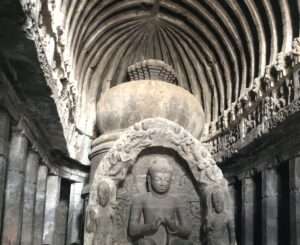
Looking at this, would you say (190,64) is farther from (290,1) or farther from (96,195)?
(96,195)

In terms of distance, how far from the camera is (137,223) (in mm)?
8500

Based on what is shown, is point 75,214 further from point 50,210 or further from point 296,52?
point 296,52

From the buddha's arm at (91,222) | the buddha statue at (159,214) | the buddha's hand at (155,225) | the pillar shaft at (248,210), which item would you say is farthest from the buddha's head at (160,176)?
the pillar shaft at (248,210)

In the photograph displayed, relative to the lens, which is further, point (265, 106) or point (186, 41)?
point (186, 41)

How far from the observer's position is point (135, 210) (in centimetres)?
860

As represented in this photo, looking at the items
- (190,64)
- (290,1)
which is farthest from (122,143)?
(190,64)

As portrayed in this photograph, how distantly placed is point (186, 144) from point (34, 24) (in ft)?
10.6

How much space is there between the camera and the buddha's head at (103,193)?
838 cm

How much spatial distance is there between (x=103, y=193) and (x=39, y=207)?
502 centimetres

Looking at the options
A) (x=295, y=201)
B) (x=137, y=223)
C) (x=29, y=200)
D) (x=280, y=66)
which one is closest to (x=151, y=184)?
(x=137, y=223)

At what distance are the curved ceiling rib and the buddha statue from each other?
4.62 metres

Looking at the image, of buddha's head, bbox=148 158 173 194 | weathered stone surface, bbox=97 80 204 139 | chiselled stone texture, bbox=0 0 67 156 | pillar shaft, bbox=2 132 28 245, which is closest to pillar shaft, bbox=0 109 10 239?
pillar shaft, bbox=2 132 28 245

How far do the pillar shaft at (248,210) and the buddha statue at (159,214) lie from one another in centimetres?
489

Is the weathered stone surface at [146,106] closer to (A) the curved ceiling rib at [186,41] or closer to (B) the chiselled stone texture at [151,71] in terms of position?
(B) the chiselled stone texture at [151,71]
